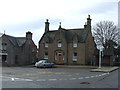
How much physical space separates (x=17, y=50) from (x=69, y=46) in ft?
40.9

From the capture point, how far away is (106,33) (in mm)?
63625

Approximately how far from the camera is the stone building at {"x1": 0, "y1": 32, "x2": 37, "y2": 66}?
49.4 m

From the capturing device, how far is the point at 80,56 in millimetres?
46812

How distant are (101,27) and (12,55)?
94.7 feet

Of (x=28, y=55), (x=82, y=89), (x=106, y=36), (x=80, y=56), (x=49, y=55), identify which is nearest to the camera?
(x=82, y=89)

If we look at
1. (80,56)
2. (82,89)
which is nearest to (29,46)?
(80,56)

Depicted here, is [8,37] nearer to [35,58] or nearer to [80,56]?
[35,58]

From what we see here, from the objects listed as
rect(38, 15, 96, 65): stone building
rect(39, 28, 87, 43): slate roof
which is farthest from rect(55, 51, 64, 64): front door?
rect(39, 28, 87, 43): slate roof

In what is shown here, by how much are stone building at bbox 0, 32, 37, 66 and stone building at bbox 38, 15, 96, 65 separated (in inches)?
172

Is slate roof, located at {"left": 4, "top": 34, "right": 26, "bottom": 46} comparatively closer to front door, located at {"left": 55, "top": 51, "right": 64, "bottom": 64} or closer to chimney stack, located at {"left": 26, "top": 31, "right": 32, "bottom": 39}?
chimney stack, located at {"left": 26, "top": 31, "right": 32, "bottom": 39}

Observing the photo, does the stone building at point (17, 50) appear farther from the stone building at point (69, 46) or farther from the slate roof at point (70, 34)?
the slate roof at point (70, 34)

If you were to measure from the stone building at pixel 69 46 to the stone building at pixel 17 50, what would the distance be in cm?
436

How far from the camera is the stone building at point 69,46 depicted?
4700 cm

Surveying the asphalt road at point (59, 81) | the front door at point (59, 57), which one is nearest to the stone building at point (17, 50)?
the front door at point (59, 57)
